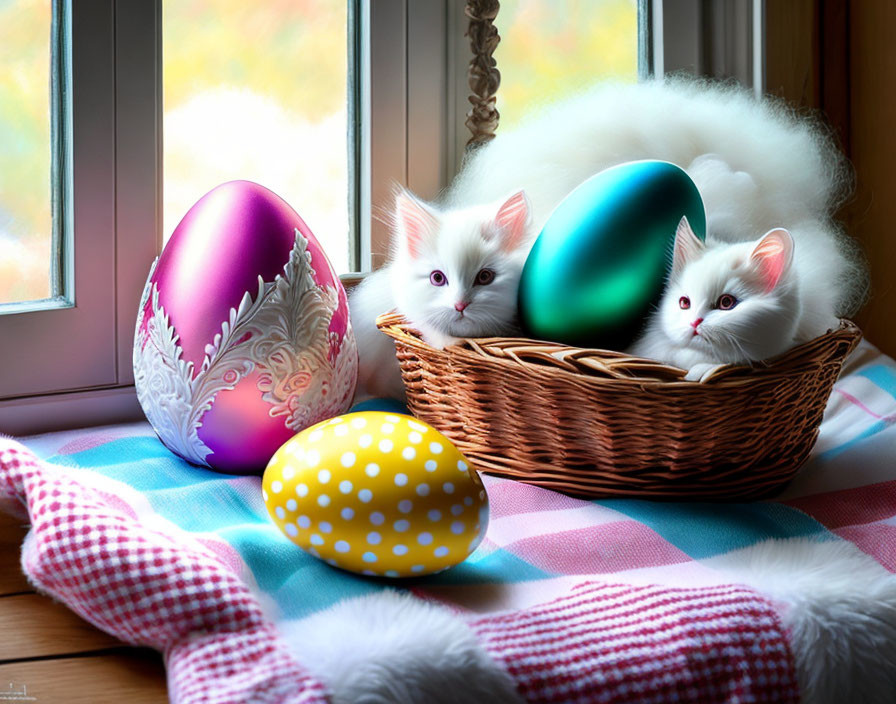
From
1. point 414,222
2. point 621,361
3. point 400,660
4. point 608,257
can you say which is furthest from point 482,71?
point 400,660

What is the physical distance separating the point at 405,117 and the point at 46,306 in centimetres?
52

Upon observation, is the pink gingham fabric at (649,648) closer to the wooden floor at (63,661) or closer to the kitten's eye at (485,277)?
the wooden floor at (63,661)

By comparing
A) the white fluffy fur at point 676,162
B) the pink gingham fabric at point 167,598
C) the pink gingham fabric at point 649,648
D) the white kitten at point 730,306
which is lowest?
the pink gingham fabric at point 649,648

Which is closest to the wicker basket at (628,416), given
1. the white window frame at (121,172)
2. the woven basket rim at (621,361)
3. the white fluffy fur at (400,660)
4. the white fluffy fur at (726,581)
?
the woven basket rim at (621,361)

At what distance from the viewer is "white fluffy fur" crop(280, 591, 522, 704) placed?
572mm

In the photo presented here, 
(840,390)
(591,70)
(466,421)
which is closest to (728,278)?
(466,421)

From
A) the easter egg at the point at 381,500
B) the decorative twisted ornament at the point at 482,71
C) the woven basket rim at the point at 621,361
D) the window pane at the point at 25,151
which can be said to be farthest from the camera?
the decorative twisted ornament at the point at 482,71

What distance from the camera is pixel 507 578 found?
0.73 m

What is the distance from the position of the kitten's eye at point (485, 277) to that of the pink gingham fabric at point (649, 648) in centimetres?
36

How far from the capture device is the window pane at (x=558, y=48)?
1332 mm

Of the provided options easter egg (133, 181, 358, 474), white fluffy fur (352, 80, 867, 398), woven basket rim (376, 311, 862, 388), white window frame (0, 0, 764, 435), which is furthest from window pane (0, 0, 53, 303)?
woven basket rim (376, 311, 862, 388)

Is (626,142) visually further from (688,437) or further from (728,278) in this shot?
(688,437)

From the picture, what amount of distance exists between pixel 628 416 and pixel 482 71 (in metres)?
0.65

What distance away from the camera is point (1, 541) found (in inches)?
33.7
